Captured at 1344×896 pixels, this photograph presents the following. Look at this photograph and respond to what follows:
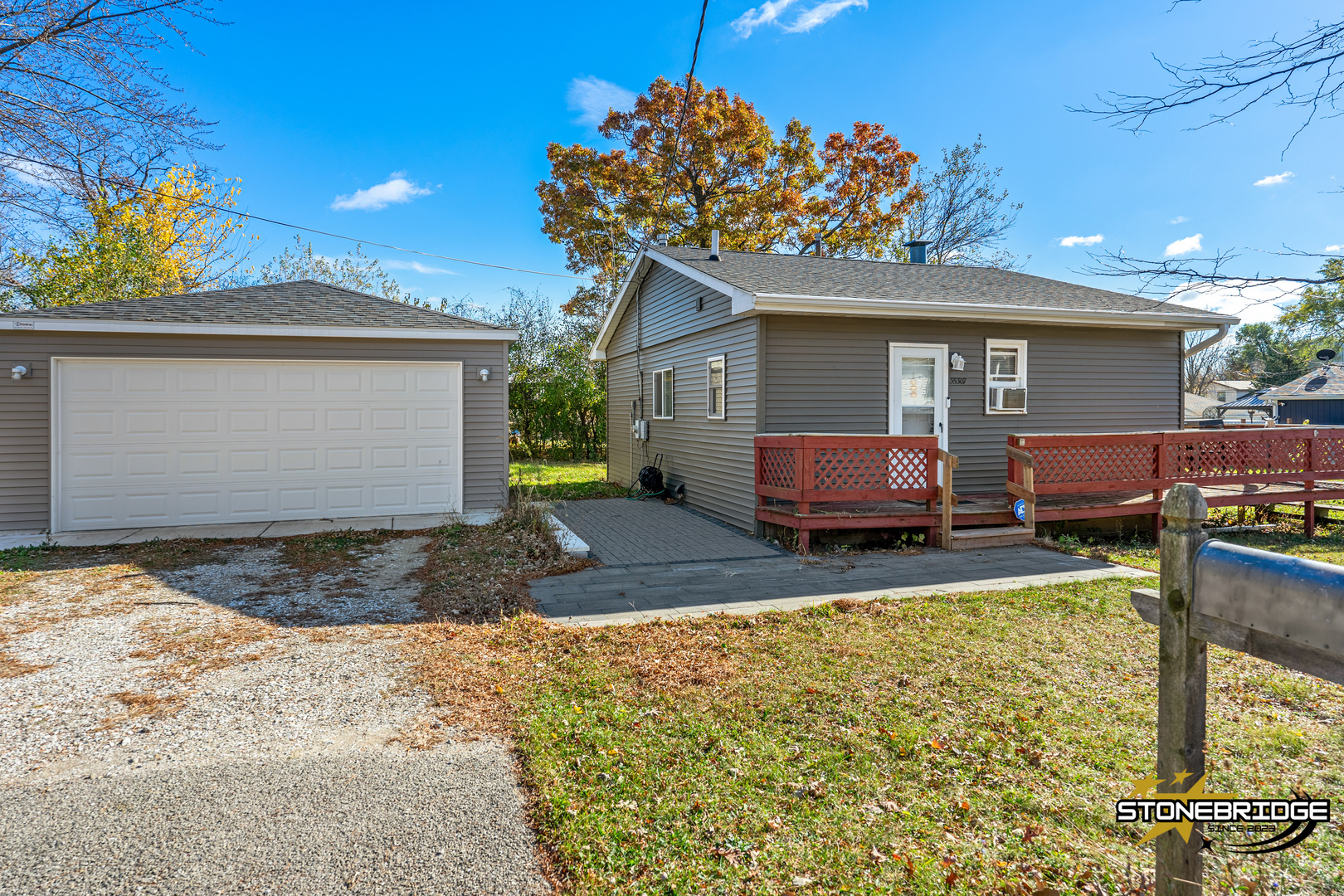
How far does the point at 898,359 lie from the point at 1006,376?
1.84m

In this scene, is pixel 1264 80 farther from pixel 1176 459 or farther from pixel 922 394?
pixel 1176 459

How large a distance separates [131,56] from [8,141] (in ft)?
5.66

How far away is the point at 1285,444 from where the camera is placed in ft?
29.6

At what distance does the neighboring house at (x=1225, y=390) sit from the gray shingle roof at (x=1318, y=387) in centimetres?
1131

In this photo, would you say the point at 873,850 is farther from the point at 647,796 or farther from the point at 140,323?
the point at 140,323

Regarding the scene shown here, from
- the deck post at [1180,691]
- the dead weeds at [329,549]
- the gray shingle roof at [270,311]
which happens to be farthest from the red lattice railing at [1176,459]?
the dead weeds at [329,549]

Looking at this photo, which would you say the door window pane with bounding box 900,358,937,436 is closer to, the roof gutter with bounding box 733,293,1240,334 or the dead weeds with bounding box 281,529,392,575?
the roof gutter with bounding box 733,293,1240,334

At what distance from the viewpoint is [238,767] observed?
2.77 metres

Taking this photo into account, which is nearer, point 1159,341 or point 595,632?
point 595,632

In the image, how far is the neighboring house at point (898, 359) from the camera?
8.33 metres

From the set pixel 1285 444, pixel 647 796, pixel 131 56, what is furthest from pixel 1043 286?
pixel 131 56

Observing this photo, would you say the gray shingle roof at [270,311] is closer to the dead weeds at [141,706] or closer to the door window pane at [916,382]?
the door window pane at [916,382]

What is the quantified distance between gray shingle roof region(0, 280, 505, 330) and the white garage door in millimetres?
567

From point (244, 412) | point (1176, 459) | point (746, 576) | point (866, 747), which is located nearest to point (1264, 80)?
point (866, 747)
